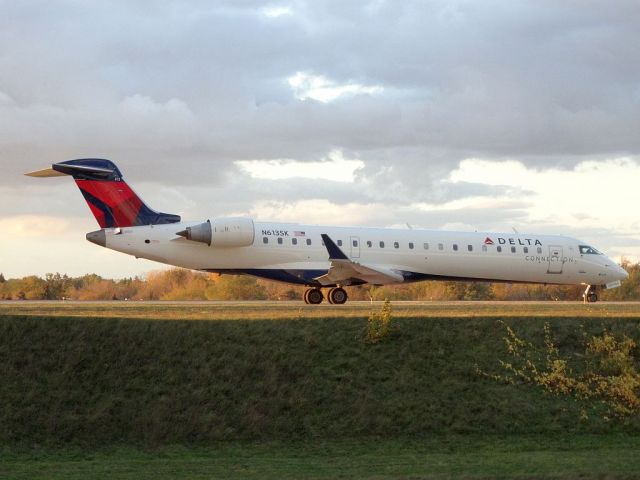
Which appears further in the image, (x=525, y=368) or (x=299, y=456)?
(x=525, y=368)

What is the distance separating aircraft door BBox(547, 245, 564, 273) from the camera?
36.7m

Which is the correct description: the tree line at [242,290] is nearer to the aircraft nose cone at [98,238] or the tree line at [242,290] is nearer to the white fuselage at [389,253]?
the white fuselage at [389,253]

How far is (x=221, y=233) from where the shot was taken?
3225cm

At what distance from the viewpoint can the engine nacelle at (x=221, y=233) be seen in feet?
106

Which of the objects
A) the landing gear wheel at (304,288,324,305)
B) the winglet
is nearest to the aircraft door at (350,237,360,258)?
the winglet

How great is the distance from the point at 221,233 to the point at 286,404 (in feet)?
44.6

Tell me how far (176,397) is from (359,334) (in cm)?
496

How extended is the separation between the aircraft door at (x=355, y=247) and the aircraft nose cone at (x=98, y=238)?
8.45 metres

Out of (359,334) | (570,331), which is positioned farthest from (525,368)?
(359,334)

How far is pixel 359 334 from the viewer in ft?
73.4

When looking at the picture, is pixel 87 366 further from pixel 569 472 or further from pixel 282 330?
pixel 569 472

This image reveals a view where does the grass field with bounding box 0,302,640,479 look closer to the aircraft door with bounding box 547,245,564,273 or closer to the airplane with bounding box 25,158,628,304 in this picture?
the airplane with bounding box 25,158,628,304

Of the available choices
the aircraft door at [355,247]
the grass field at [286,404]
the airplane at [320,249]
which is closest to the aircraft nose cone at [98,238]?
the airplane at [320,249]

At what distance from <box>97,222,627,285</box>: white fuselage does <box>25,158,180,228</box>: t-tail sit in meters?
0.43
